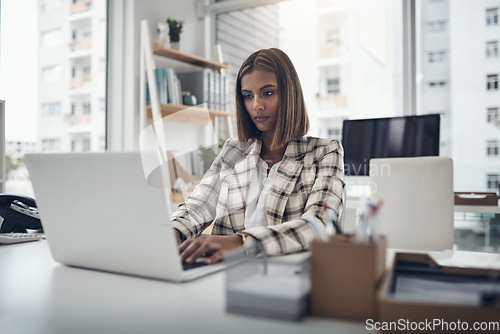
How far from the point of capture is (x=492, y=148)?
121 inches

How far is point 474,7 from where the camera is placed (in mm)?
3162

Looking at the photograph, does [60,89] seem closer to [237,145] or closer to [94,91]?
[94,91]

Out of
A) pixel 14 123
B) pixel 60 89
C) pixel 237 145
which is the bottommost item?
pixel 237 145

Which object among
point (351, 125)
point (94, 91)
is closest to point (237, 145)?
point (351, 125)

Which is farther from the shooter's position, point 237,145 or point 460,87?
point 460,87

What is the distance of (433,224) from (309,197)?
67cm

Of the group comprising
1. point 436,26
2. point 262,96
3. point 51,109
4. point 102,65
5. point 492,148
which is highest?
point 436,26

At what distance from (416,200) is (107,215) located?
4.10ft

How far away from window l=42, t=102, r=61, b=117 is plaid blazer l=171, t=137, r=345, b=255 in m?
1.97

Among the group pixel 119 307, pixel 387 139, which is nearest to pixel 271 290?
pixel 119 307

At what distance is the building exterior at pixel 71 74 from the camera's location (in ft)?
9.77

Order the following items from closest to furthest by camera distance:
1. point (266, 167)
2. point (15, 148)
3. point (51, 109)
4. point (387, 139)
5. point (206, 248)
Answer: point (206, 248) < point (266, 167) < point (387, 139) < point (15, 148) < point (51, 109)

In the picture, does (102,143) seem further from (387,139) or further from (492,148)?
(492,148)

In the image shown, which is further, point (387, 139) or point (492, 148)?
point (492, 148)
